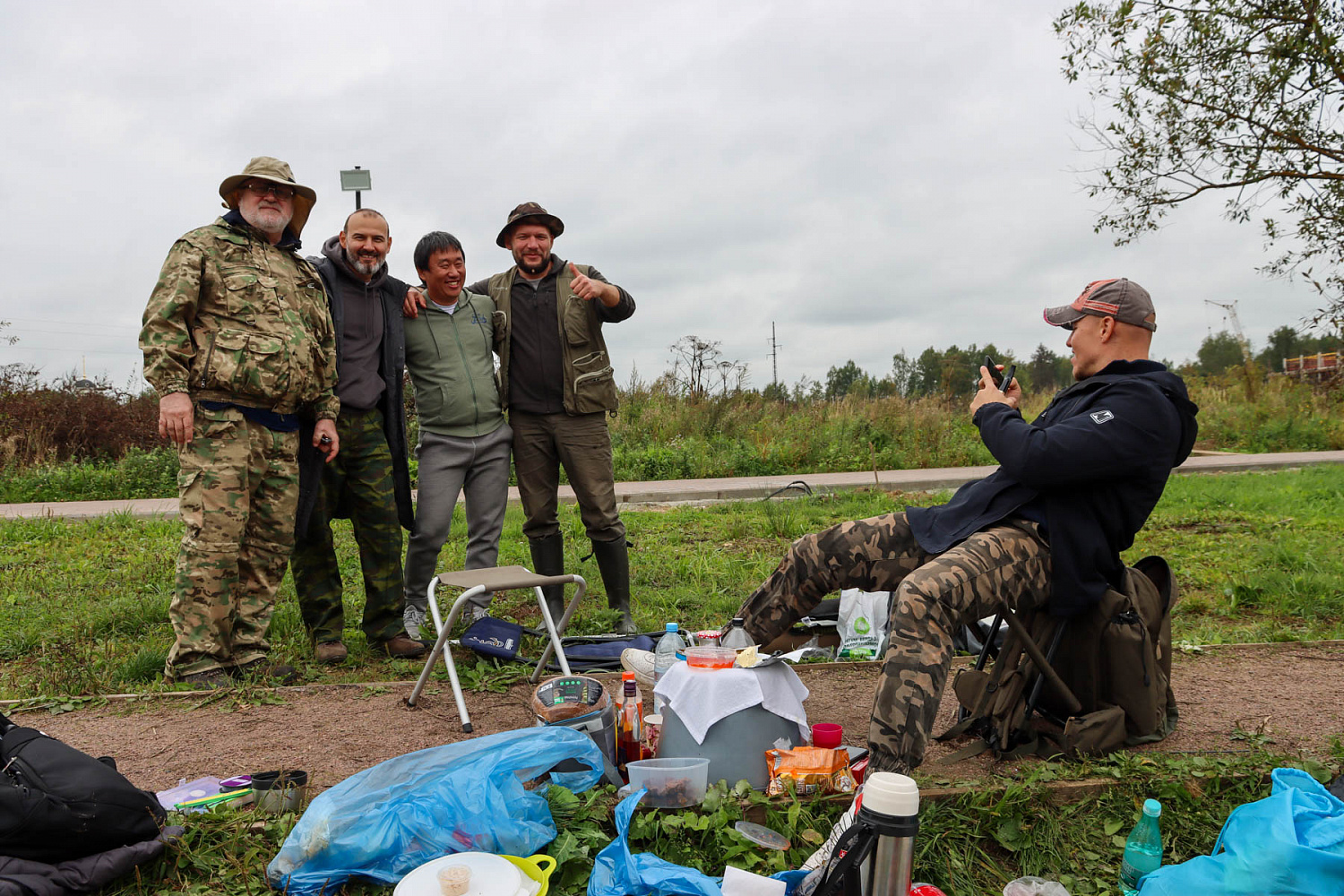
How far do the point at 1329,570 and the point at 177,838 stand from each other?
7.05 m

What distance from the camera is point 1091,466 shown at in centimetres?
299

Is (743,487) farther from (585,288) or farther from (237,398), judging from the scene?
(237,398)

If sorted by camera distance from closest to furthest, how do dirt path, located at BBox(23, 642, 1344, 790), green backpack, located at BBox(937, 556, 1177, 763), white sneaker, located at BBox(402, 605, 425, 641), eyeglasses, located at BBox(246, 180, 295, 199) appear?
1. green backpack, located at BBox(937, 556, 1177, 763)
2. dirt path, located at BBox(23, 642, 1344, 790)
3. eyeglasses, located at BBox(246, 180, 295, 199)
4. white sneaker, located at BBox(402, 605, 425, 641)

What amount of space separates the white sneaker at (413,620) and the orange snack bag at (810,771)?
269 centimetres

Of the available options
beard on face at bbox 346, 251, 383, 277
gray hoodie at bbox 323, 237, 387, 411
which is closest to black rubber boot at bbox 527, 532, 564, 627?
gray hoodie at bbox 323, 237, 387, 411

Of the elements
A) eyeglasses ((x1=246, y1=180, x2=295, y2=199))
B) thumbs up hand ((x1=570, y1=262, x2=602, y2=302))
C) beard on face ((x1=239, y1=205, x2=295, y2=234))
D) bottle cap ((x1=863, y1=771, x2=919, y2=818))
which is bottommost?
bottle cap ((x1=863, y1=771, x2=919, y2=818))

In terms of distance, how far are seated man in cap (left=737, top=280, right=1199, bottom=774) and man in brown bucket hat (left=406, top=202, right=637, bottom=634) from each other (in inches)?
77.8

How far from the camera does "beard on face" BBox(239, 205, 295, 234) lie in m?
4.36

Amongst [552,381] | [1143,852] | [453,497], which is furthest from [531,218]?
[1143,852]

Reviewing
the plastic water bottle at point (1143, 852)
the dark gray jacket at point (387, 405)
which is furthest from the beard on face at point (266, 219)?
the plastic water bottle at point (1143, 852)

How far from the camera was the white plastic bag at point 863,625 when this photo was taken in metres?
4.83

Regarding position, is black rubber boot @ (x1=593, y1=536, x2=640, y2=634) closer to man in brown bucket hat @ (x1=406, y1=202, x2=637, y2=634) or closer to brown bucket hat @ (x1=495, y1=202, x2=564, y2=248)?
man in brown bucket hat @ (x1=406, y1=202, x2=637, y2=634)

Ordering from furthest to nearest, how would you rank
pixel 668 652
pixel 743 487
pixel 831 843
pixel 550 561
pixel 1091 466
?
1. pixel 743 487
2. pixel 550 561
3. pixel 668 652
4. pixel 1091 466
5. pixel 831 843

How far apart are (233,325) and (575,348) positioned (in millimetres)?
1803
